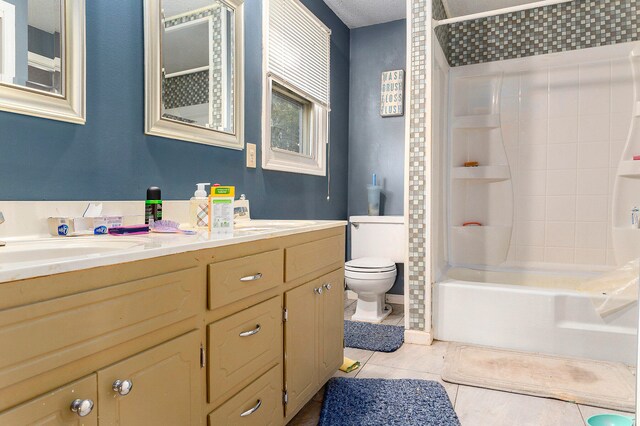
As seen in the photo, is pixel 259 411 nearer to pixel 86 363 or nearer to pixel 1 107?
pixel 86 363

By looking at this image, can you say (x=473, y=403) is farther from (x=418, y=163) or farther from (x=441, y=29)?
(x=441, y=29)

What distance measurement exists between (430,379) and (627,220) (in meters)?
1.88

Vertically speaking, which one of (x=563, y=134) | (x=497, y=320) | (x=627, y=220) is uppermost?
(x=563, y=134)

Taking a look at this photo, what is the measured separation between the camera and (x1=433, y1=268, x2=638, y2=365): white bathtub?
85.3 inches

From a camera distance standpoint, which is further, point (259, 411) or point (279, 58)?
point (279, 58)

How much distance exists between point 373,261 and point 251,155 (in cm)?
128

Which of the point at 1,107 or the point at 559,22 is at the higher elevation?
the point at 559,22

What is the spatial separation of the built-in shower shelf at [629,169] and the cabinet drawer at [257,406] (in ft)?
8.76

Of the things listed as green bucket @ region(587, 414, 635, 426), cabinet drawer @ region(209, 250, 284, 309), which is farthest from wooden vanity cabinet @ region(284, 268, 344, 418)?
green bucket @ region(587, 414, 635, 426)

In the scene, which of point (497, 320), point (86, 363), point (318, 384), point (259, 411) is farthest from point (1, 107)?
point (497, 320)

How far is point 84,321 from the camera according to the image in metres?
0.74

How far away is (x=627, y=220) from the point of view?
9.15 ft

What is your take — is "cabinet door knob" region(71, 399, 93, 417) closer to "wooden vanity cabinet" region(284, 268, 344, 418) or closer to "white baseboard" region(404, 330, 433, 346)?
"wooden vanity cabinet" region(284, 268, 344, 418)

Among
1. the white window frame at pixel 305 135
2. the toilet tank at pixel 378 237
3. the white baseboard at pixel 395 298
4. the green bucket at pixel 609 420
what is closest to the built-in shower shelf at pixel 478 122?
the toilet tank at pixel 378 237
